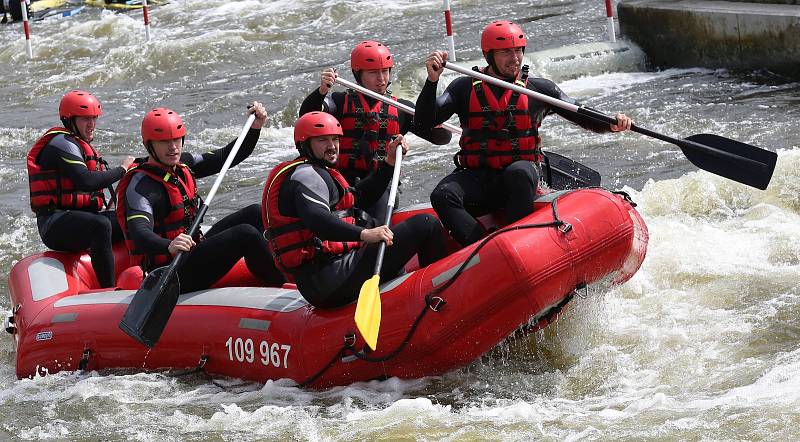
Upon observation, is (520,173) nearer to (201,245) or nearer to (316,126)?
Answer: (316,126)

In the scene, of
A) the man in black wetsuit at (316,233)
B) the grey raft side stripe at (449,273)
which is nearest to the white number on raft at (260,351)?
the man in black wetsuit at (316,233)

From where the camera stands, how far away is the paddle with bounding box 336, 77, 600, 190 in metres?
6.23

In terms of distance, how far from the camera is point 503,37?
5.71 m

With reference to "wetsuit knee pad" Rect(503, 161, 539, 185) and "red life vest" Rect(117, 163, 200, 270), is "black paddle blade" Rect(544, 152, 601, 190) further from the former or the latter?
"red life vest" Rect(117, 163, 200, 270)

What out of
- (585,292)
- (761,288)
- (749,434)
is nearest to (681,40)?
(761,288)

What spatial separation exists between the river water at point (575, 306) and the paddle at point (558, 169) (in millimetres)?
653

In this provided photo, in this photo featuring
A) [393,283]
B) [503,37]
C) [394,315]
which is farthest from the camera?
[503,37]

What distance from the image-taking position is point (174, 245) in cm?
539

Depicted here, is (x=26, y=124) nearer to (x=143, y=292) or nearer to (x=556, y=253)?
(x=143, y=292)

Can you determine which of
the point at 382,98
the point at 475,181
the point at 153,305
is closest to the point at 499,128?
the point at 475,181

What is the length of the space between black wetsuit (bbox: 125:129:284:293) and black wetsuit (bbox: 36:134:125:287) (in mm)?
757

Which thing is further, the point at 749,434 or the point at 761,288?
the point at 761,288

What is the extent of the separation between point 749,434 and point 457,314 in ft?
4.42

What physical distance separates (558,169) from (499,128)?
77 centimetres
